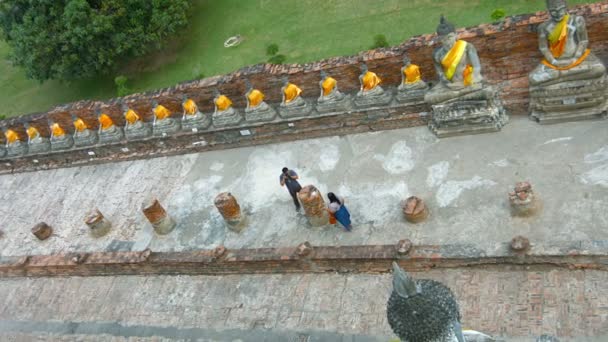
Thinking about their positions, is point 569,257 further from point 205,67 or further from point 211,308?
point 205,67

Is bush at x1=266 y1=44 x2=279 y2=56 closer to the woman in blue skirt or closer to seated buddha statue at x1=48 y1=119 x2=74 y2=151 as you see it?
seated buddha statue at x1=48 y1=119 x2=74 y2=151

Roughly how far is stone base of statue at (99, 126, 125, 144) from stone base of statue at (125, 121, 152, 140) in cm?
34

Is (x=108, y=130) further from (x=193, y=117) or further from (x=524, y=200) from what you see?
(x=524, y=200)

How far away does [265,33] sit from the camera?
57.3ft

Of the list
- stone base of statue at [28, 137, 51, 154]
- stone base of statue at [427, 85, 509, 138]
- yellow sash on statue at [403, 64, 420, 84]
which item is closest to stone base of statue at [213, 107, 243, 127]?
yellow sash on statue at [403, 64, 420, 84]

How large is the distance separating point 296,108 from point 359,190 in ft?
7.70

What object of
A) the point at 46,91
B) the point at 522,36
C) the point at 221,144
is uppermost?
the point at 522,36

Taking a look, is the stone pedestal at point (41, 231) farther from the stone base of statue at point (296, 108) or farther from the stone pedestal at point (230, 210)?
the stone base of statue at point (296, 108)

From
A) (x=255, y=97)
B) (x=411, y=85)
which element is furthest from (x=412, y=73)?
(x=255, y=97)

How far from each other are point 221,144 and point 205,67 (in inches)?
205

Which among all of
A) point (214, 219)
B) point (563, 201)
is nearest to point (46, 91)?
point (214, 219)

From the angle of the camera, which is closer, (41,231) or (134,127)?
(41,231)

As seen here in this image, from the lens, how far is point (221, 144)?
12.9 m

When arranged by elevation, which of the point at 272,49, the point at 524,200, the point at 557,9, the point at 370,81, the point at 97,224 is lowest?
the point at 97,224
